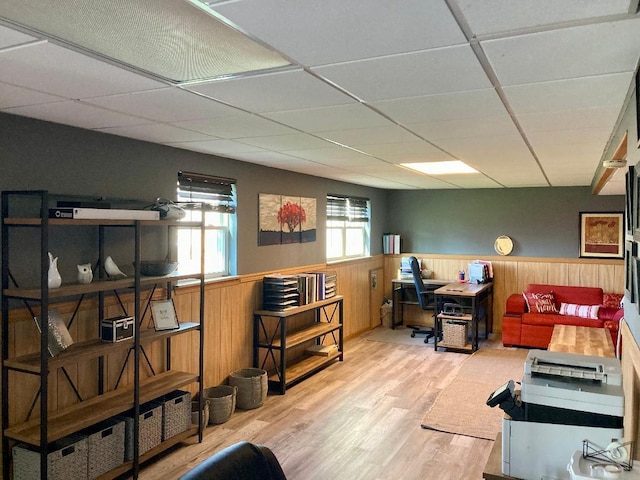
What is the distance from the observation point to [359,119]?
2789 mm

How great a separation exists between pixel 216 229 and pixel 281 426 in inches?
69.3

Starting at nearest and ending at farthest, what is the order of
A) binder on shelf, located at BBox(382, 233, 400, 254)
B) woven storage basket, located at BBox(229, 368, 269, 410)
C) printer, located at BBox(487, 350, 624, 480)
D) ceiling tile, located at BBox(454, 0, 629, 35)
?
ceiling tile, located at BBox(454, 0, 629, 35), printer, located at BBox(487, 350, 624, 480), woven storage basket, located at BBox(229, 368, 269, 410), binder on shelf, located at BBox(382, 233, 400, 254)

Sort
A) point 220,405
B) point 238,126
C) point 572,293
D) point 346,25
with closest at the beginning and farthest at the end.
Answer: point 346,25 → point 238,126 → point 220,405 → point 572,293

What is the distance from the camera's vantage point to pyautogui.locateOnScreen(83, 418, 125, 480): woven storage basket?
9.69 ft

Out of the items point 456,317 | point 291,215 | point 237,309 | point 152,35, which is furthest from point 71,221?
point 456,317

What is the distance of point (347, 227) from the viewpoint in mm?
7141

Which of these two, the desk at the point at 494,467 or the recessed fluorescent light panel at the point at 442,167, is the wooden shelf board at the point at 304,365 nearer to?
the recessed fluorescent light panel at the point at 442,167

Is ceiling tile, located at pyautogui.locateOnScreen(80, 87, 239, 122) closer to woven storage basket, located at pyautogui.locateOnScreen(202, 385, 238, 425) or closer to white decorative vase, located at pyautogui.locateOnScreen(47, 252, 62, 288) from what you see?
white decorative vase, located at pyautogui.locateOnScreen(47, 252, 62, 288)

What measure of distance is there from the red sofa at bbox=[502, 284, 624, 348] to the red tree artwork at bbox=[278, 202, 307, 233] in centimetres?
308

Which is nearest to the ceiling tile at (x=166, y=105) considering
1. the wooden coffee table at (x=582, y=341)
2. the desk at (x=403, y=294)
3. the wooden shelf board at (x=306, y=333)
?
the wooden shelf board at (x=306, y=333)

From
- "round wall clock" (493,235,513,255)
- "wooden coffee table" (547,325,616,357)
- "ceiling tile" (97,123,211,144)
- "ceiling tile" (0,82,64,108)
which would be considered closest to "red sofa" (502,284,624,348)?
"wooden coffee table" (547,325,616,357)

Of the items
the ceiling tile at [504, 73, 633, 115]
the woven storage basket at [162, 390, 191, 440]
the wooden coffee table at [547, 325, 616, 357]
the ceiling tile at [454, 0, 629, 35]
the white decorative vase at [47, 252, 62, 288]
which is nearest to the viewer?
the ceiling tile at [454, 0, 629, 35]

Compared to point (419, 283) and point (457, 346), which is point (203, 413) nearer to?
point (457, 346)

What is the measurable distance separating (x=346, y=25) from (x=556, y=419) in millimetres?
1605
